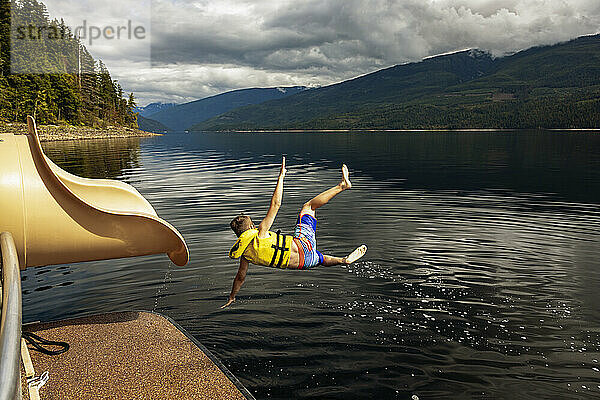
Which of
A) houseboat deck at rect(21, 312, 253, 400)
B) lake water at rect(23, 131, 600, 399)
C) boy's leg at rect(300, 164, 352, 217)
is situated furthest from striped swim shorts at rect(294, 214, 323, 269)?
houseboat deck at rect(21, 312, 253, 400)

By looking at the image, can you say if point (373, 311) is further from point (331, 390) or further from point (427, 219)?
point (427, 219)

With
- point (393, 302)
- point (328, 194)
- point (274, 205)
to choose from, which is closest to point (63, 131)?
point (393, 302)

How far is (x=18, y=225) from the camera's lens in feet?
18.5

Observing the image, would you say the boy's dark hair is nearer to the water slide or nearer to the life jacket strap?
the life jacket strap

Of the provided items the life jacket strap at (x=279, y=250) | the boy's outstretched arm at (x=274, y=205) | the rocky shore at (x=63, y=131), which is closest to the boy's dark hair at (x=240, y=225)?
the boy's outstretched arm at (x=274, y=205)

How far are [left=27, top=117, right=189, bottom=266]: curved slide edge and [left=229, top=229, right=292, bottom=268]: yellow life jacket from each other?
1.04 m

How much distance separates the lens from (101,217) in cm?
627

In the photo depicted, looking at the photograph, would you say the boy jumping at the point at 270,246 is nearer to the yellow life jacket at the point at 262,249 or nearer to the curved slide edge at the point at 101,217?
the yellow life jacket at the point at 262,249

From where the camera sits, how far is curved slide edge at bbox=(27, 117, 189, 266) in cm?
578

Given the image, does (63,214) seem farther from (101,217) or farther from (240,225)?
(240,225)

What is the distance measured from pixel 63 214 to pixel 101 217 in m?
0.50

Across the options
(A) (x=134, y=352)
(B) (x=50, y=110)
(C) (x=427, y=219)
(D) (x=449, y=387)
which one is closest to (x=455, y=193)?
(C) (x=427, y=219)

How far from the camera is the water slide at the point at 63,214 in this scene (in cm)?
556

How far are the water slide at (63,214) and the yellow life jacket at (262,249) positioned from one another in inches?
41.1
